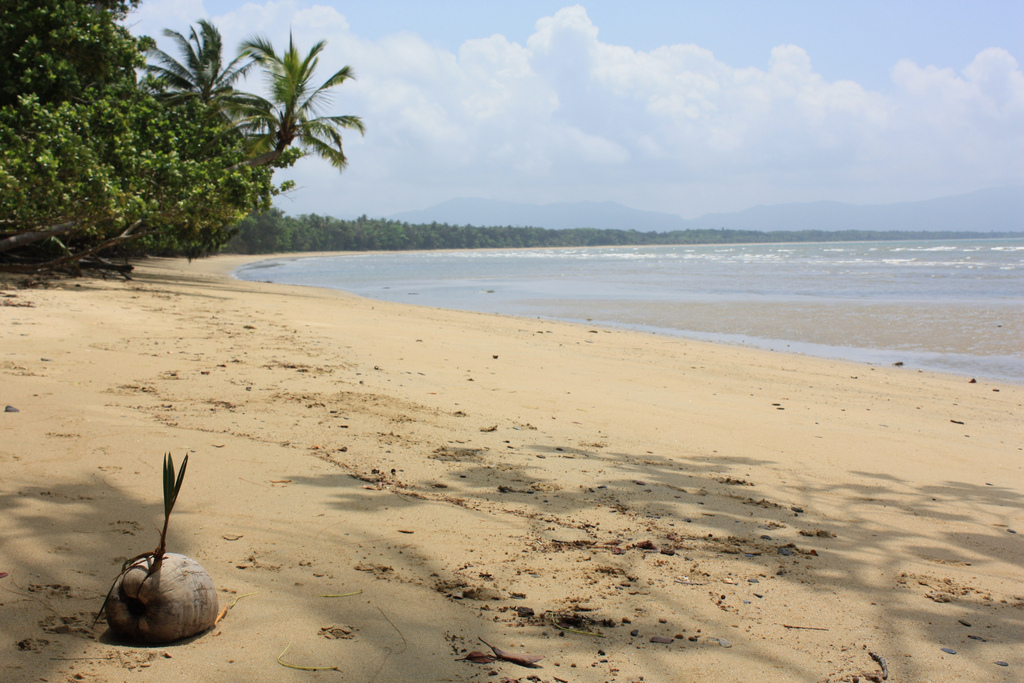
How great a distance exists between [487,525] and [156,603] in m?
1.56

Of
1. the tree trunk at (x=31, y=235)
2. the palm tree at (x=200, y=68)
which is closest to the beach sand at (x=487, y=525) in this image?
the tree trunk at (x=31, y=235)

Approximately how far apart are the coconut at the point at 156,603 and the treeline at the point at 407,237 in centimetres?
4981

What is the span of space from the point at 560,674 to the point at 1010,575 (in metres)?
2.46

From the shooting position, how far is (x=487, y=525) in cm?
329

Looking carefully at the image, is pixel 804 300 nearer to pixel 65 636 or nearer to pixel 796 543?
pixel 796 543

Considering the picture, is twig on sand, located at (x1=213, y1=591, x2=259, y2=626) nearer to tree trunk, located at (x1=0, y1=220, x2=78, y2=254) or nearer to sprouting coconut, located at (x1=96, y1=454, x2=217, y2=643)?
sprouting coconut, located at (x1=96, y1=454, x2=217, y2=643)

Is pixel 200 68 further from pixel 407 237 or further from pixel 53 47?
pixel 407 237

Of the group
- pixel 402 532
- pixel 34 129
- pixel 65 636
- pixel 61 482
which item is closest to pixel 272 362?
pixel 61 482

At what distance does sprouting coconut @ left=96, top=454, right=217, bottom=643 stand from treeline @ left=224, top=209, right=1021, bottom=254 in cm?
4981

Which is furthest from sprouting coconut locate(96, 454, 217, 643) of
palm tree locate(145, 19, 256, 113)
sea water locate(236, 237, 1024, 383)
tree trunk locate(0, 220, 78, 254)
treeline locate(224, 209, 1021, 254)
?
treeline locate(224, 209, 1021, 254)

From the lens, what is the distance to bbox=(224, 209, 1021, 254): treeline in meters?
67.2

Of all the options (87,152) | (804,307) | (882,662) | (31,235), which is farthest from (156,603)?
(804,307)

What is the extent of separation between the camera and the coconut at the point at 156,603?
2.10m

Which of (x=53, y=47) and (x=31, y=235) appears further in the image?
(x=53, y=47)
